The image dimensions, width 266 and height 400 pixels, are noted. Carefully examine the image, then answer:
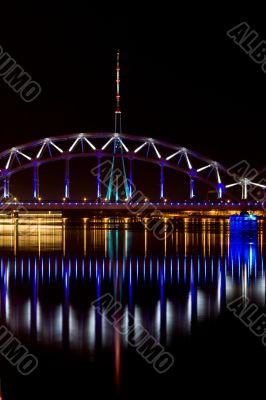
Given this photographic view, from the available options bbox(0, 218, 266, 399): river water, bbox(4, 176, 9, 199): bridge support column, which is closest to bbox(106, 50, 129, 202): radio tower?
bbox(4, 176, 9, 199): bridge support column

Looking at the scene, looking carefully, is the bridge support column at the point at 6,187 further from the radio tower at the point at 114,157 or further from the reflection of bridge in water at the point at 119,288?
the reflection of bridge in water at the point at 119,288

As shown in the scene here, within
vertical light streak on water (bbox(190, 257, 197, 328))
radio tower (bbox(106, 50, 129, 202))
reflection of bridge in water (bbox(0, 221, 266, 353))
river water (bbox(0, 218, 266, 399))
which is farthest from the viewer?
radio tower (bbox(106, 50, 129, 202))

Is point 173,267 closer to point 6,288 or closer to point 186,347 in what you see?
point 6,288

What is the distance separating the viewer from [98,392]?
880 centimetres

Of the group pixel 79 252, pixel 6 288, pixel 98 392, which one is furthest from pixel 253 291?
pixel 79 252

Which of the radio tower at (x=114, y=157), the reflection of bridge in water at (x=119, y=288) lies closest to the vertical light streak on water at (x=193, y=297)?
the reflection of bridge in water at (x=119, y=288)

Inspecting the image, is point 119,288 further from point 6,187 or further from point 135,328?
point 6,187

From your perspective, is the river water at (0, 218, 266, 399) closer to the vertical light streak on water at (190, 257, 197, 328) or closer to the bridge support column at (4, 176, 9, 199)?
the vertical light streak on water at (190, 257, 197, 328)

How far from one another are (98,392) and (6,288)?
9.77 m

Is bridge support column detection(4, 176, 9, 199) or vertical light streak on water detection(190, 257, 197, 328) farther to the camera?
bridge support column detection(4, 176, 9, 199)

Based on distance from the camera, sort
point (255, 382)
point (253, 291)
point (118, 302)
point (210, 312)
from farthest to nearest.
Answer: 1. point (253, 291)
2. point (118, 302)
3. point (210, 312)
4. point (255, 382)

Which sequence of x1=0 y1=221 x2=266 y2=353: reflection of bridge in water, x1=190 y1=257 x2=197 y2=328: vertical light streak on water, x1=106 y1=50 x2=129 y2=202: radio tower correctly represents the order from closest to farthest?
x1=0 y1=221 x2=266 y2=353: reflection of bridge in water → x1=190 y1=257 x2=197 y2=328: vertical light streak on water → x1=106 y1=50 x2=129 y2=202: radio tower

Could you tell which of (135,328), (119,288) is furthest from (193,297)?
(135,328)

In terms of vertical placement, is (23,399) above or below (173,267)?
below
